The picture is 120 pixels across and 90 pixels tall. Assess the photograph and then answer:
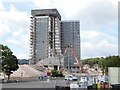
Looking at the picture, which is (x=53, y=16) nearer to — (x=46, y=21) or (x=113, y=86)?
(x=46, y=21)

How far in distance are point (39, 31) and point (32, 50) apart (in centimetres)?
733

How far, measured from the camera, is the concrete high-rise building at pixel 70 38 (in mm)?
93050

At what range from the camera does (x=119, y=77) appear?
35.8 ft

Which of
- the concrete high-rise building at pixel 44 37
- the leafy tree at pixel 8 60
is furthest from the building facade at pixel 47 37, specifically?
the leafy tree at pixel 8 60

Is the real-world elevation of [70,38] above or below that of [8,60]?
above

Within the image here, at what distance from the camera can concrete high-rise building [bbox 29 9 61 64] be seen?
10188 centimetres

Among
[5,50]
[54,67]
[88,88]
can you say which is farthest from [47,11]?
[88,88]

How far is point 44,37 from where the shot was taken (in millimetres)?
102938

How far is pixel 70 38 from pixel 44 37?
431 inches

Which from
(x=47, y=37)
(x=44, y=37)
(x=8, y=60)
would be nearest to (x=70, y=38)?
(x=47, y=37)

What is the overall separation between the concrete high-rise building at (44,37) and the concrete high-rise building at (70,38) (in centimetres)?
257

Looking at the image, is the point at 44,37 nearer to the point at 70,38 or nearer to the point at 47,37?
the point at 47,37

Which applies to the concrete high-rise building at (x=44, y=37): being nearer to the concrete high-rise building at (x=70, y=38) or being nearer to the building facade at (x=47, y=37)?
the building facade at (x=47, y=37)

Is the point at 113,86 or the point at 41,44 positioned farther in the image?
the point at 41,44
